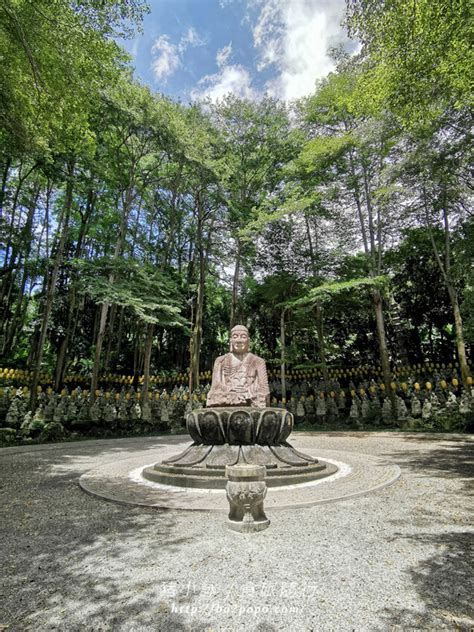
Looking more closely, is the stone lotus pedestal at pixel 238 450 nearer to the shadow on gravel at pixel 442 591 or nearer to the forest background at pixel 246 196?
the shadow on gravel at pixel 442 591

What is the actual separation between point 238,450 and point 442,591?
11.8 feet

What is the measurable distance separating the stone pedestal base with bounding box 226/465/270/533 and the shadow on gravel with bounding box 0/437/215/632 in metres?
0.36

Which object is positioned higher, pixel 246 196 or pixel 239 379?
pixel 246 196

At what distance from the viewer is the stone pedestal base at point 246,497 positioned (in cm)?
332

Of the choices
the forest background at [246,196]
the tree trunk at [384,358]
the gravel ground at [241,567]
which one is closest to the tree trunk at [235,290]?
the forest background at [246,196]

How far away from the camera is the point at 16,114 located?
21.9 feet

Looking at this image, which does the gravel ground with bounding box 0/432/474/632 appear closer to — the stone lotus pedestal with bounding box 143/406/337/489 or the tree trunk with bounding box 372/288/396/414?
the stone lotus pedestal with bounding box 143/406/337/489

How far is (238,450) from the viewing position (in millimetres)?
5512

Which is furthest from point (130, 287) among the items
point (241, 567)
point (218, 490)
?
point (241, 567)

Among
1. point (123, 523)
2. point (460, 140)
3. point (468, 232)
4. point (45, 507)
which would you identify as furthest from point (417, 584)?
point (468, 232)

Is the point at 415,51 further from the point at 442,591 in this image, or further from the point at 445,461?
the point at 442,591

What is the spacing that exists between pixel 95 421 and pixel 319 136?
14053 millimetres

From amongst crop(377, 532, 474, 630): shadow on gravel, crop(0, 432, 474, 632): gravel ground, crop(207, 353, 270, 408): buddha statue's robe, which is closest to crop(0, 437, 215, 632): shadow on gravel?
crop(0, 432, 474, 632): gravel ground

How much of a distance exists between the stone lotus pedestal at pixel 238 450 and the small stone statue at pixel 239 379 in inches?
26.5
